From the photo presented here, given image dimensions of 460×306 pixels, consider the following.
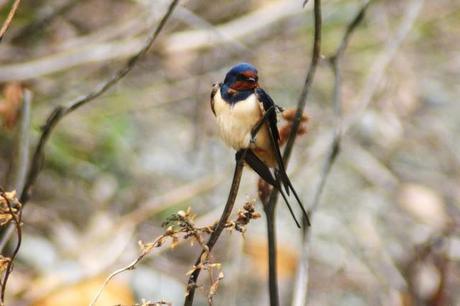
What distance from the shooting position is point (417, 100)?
4410 mm

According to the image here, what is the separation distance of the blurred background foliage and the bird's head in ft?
4.04

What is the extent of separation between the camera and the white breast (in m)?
1.25

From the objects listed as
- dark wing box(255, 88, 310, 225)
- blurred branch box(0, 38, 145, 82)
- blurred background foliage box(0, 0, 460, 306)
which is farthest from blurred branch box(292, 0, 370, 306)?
blurred branch box(0, 38, 145, 82)

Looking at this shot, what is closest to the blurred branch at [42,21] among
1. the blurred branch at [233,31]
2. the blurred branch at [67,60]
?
the blurred branch at [67,60]

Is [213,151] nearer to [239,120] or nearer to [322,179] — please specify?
[322,179]

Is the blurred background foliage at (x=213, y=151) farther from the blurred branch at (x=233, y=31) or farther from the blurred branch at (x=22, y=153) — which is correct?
the blurred branch at (x=22, y=153)

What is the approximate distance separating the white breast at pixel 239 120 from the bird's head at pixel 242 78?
0.7 inches

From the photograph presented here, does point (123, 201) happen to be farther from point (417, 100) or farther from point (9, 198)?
point (9, 198)

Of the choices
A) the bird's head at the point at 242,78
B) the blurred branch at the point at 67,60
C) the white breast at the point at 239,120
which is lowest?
the white breast at the point at 239,120

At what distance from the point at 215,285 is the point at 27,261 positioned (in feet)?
7.14

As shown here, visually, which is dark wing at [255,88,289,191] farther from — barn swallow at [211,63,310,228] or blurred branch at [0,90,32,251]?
blurred branch at [0,90,32,251]

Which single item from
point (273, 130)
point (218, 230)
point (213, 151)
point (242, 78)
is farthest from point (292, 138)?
point (213, 151)

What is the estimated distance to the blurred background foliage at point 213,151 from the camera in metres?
3.06

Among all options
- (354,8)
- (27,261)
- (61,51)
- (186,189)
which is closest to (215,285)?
(186,189)
